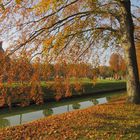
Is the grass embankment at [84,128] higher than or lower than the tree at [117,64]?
lower

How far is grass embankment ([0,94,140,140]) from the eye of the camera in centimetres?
1057

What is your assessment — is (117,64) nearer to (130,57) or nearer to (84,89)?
(84,89)

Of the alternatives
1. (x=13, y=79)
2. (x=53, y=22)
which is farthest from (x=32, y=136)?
(x=53, y=22)

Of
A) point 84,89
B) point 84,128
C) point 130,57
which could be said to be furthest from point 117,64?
point 84,128

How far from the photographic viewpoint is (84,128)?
11.6 m

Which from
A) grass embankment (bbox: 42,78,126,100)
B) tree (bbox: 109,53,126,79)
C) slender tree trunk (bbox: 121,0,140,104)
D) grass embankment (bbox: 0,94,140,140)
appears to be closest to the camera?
grass embankment (bbox: 0,94,140,140)

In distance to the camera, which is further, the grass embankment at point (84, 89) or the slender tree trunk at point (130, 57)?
the slender tree trunk at point (130, 57)

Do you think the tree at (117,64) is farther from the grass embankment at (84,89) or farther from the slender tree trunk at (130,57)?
the slender tree trunk at (130,57)

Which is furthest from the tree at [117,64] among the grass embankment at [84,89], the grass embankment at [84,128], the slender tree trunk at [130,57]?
the grass embankment at [84,128]

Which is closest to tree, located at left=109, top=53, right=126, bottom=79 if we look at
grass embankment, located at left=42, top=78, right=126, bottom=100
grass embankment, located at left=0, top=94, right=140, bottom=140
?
grass embankment, located at left=42, top=78, right=126, bottom=100

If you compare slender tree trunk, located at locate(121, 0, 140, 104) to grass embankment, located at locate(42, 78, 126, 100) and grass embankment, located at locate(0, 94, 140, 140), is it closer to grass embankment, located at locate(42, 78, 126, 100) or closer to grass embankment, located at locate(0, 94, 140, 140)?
grass embankment, located at locate(42, 78, 126, 100)

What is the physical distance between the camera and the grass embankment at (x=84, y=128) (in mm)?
10570

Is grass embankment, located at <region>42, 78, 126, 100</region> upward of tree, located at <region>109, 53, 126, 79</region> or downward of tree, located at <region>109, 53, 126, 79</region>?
downward

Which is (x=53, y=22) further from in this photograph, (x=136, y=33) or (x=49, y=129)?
(x=136, y=33)
